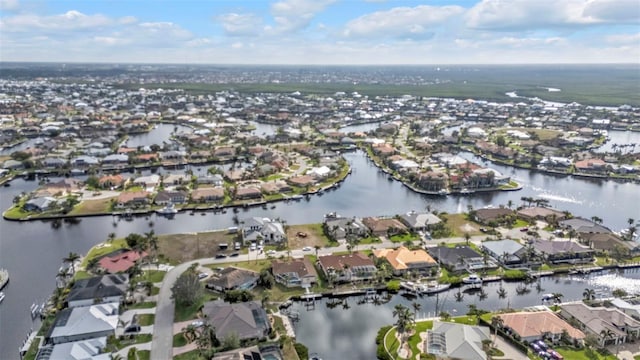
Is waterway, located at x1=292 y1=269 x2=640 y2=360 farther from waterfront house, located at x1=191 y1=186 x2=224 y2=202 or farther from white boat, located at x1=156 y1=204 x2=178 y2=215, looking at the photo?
waterfront house, located at x1=191 y1=186 x2=224 y2=202


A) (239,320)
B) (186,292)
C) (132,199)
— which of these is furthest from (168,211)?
(239,320)

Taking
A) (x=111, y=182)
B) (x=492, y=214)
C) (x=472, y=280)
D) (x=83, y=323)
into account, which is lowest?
(x=472, y=280)

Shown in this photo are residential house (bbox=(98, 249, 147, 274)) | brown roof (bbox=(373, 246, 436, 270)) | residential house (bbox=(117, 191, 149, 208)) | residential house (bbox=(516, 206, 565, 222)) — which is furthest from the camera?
residential house (bbox=(117, 191, 149, 208))

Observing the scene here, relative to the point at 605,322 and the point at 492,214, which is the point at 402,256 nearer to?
the point at 605,322

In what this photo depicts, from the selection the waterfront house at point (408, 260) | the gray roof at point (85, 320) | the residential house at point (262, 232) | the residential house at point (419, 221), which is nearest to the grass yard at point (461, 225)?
the residential house at point (419, 221)

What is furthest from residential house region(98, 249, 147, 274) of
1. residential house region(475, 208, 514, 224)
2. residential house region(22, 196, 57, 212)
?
residential house region(475, 208, 514, 224)

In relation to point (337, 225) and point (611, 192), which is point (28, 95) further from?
point (611, 192)
